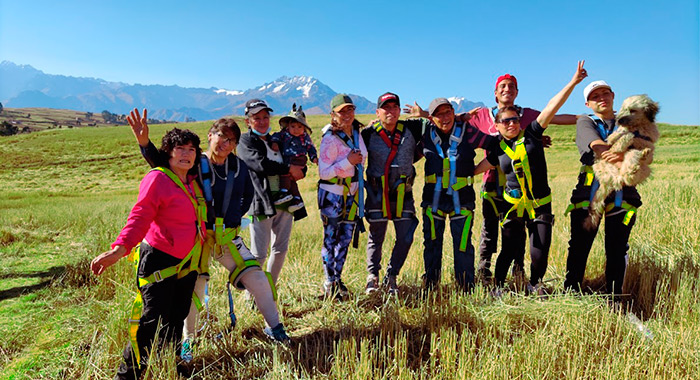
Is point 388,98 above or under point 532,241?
above

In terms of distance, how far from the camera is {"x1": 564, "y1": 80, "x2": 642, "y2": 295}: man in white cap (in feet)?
12.9

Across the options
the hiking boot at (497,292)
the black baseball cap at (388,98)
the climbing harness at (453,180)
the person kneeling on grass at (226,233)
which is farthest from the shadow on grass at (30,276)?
the hiking boot at (497,292)

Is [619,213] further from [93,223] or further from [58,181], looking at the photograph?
[58,181]

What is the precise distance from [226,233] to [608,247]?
13.1ft

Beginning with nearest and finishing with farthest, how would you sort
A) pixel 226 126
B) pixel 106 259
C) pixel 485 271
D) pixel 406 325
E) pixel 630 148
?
pixel 106 259 < pixel 226 126 < pixel 630 148 < pixel 406 325 < pixel 485 271

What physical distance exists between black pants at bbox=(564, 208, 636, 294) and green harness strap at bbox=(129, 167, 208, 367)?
3.79 meters

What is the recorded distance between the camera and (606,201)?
4.00 m

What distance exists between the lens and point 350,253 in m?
6.81

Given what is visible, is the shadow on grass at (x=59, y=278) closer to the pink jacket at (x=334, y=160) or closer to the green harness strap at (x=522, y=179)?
the pink jacket at (x=334, y=160)

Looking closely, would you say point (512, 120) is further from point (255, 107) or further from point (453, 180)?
point (255, 107)

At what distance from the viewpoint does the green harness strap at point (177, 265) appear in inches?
120

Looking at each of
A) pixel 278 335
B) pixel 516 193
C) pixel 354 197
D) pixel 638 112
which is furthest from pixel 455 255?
pixel 638 112

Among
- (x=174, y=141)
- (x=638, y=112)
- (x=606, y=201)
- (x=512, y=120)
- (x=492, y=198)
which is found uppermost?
(x=638, y=112)

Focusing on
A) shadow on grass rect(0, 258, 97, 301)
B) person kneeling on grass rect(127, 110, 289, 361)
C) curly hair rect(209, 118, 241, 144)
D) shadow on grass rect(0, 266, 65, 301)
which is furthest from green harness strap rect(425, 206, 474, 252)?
shadow on grass rect(0, 266, 65, 301)
